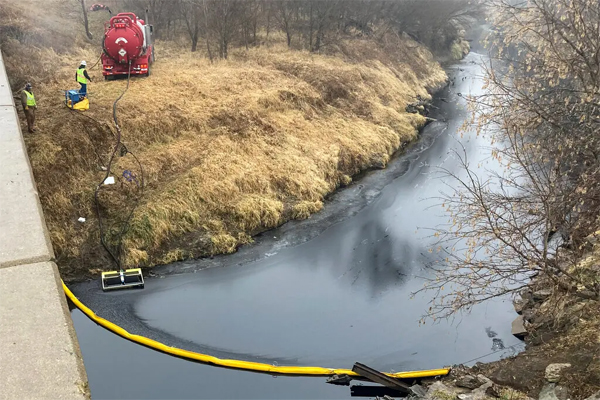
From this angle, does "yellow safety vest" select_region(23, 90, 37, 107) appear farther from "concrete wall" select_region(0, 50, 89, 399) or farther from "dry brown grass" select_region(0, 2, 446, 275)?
"concrete wall" select_region(0, 50, 89, 399)

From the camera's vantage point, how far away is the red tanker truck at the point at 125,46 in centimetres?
1898

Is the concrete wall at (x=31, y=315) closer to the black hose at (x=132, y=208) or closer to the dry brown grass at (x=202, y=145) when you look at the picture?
the black hose at (x=132, y=208)

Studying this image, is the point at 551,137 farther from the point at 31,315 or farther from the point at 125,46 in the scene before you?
the point at 125,46

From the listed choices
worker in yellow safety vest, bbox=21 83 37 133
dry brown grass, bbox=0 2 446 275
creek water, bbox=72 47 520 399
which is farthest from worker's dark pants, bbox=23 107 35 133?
creek water, bbox=72 47 520 399

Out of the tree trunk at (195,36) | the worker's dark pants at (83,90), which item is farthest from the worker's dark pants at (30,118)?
the tree trunk at (195,36)

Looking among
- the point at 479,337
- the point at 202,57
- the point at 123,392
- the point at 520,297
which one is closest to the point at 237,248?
the point at 123,392

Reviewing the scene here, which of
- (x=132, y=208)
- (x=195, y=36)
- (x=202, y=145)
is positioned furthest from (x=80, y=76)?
(x=195, y=36)

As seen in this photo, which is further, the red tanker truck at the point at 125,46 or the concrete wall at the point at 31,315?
the red tanker truck at the point at 125,46

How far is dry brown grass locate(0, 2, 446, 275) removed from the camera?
1393 centimetres

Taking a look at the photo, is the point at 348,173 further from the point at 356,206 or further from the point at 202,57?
the point at 202,57

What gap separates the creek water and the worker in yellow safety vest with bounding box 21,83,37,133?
561 cm

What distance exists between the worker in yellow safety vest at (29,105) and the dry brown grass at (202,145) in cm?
37

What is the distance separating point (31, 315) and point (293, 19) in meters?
31.0

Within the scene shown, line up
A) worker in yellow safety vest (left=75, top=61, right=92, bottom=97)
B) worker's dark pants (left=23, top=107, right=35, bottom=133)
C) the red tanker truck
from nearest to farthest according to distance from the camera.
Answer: worker's dark pants (left=23, top=107, right=35, bottom=133) < worker in yellow safety vest (left=75, top=61, right=92, bottom=97) < the red tanker truck
